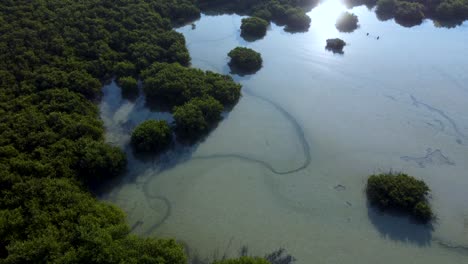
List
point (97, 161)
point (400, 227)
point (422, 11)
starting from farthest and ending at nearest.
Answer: point (422, 11) → point (97, 161) → point (400, 227)

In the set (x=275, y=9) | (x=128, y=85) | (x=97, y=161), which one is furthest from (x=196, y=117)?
(x=275, y=9)

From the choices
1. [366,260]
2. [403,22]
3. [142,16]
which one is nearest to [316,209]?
[366,260]

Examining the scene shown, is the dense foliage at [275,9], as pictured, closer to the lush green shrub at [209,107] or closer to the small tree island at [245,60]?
the small tree island at [245,60]

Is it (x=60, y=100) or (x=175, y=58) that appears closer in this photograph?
(x=60, y=100)

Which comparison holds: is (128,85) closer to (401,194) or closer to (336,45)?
(336,45)

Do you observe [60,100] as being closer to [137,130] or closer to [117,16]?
[137,130]

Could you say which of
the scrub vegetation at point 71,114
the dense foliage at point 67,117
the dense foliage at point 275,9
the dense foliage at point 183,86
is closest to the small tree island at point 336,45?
the dense foliage at point 275,9

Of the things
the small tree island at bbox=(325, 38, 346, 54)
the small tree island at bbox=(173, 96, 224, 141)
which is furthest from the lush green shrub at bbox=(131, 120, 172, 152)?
the small tree island at bbox=(325, 38, 346, 54)
